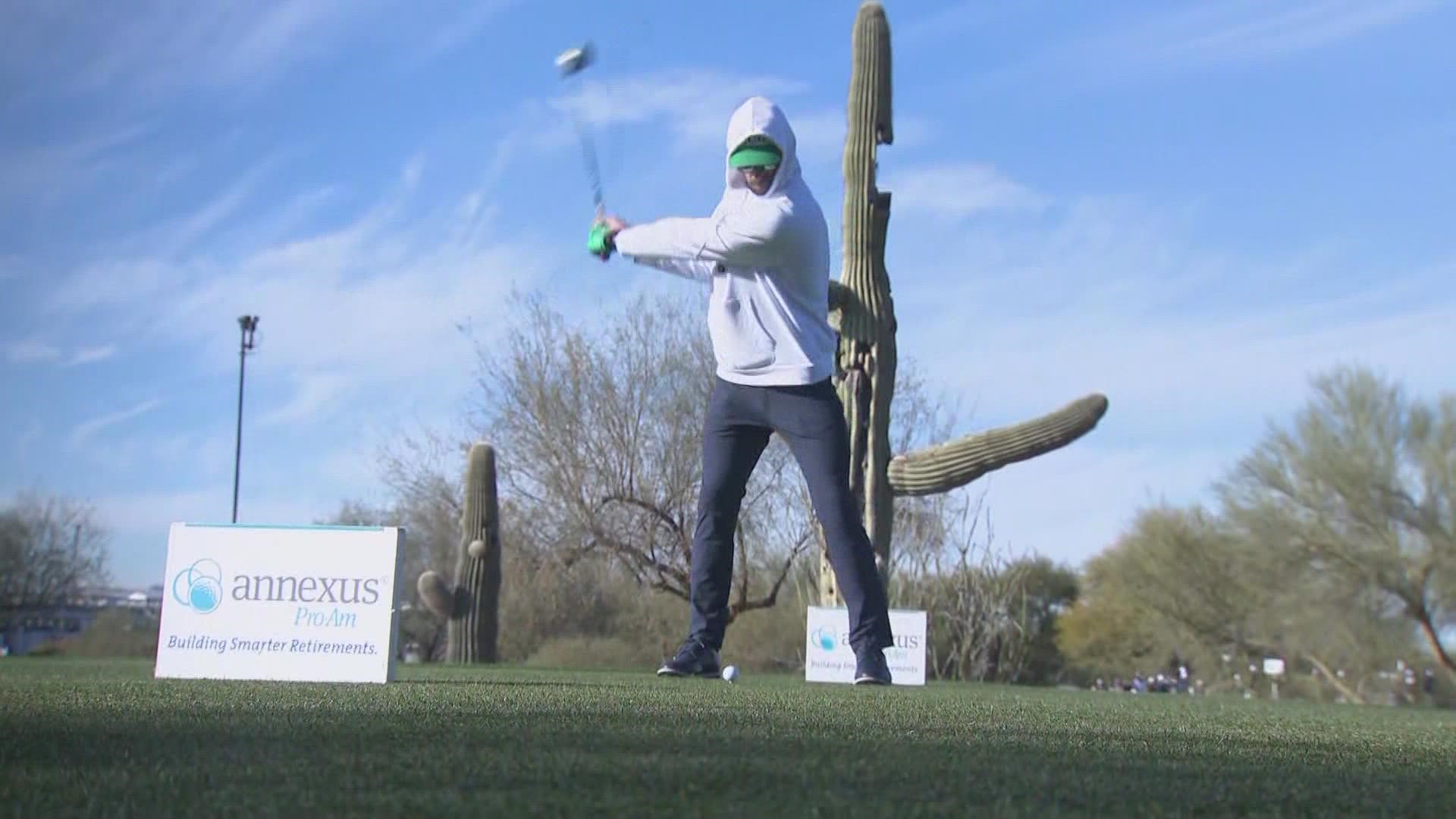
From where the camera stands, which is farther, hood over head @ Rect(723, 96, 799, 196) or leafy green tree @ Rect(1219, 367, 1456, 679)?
leafy green tree @ Rect(1219, 367, 1456, 679)

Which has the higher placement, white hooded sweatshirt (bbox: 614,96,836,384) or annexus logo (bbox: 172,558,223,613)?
white hooded sweatshirt (bbox: 614,96,836,384)

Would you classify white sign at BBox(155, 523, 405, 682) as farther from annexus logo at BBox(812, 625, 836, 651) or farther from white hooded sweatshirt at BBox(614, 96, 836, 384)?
annexus logo at BBox(812, 625, 836, 651)

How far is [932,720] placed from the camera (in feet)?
14.2

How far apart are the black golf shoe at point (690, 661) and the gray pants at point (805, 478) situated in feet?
0.12

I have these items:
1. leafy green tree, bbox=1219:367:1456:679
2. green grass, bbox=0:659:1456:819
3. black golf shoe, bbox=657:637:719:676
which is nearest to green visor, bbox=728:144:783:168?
black golf shoe, bbox=657:637:719:676

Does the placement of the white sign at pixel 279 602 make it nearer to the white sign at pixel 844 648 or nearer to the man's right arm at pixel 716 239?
the man's right arm at pixel 716 239

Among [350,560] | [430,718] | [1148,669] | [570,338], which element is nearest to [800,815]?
[430,718]

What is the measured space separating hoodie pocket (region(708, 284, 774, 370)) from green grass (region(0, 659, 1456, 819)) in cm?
141

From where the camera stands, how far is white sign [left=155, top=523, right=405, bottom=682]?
268 inches

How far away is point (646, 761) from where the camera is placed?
299 cm

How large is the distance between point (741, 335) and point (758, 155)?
686 millimetres

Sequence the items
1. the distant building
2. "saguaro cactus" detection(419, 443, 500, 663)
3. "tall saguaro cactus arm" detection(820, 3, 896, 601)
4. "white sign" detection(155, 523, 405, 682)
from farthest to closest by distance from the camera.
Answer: the distant building, "saguaro cactus" detection(419, 443, 500, 663), "tall saguaro cactus arm" detection(820, 3, 896, 601), "white sign" detection(155, 523, 405, 682)

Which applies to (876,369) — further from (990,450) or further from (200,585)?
(200,585)

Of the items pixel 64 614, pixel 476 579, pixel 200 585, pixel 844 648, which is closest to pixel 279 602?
pixel 200 585
